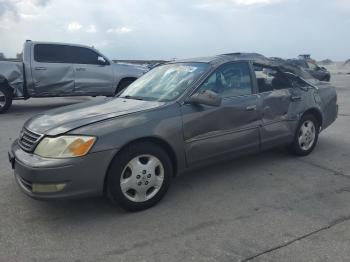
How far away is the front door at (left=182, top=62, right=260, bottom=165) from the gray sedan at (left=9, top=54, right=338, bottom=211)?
1 cm

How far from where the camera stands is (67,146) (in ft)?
11.2

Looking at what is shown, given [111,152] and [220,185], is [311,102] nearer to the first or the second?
[220,185]

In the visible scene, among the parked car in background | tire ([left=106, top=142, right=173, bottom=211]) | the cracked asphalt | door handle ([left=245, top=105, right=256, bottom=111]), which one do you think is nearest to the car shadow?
the cracked asphalt

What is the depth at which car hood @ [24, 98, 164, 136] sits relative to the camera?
3.63 m

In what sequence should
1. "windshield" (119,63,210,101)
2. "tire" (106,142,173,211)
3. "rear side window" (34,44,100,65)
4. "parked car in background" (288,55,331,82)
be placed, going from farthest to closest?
"parked car in background" (288,55,331,82) → "rear side window" (34,44,100,65) → "windshield" (119,63,210,101) → "tire" (106,142,173,211)

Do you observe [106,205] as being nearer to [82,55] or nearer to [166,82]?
[166,82]

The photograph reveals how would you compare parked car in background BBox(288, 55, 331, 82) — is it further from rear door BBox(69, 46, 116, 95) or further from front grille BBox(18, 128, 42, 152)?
front grille BBox(18, 128, 42, 152)

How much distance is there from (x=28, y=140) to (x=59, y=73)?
24.2ft

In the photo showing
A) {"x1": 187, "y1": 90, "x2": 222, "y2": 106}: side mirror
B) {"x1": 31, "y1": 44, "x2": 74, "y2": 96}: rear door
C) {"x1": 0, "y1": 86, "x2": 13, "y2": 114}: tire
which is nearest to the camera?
{"x1": 187, "y1": 90, "x2": 222, "y2": 106}: side mirror

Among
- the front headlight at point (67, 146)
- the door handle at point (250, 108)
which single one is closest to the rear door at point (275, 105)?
the door handle at point (250, 108)

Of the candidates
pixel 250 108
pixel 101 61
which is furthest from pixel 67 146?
pixel 101 61

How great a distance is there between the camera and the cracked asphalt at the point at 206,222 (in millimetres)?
3033

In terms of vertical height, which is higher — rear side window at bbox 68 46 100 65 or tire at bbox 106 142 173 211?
rear side window at bbox 68 46 100 65

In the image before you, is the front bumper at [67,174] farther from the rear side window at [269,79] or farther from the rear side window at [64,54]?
the rear side window at [64,54]
